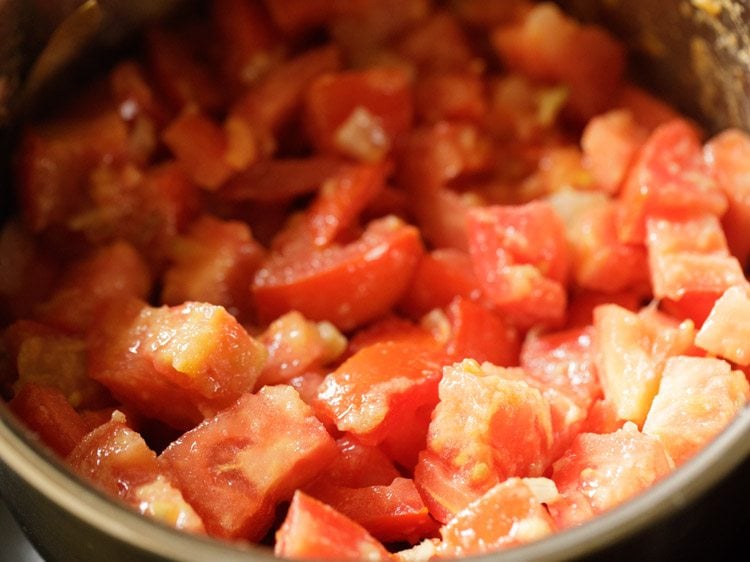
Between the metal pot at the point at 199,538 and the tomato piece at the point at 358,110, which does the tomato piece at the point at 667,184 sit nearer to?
the metal pot at the point at 199,538

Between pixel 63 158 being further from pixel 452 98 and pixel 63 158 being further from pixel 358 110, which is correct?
pixel 452 98

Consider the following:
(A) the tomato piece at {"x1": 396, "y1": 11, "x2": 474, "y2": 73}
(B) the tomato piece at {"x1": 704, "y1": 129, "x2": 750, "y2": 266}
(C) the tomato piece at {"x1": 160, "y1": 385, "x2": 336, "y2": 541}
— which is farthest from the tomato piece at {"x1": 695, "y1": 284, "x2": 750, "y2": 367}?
(A) the tomato piece at {"x1": 396, "y1": 11, "x2": 474, "y2": 73}

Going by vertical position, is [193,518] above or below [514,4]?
below

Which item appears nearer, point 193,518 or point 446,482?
point 193,518

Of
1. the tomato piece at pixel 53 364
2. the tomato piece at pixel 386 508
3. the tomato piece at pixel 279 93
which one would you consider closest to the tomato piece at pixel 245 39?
the tomato piece at pixel 279 93

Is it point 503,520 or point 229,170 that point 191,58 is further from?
point 503,520

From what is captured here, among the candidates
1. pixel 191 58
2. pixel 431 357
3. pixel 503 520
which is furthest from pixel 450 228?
pixel 503 520

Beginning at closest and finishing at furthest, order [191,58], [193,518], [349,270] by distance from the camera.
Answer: [193,518] → [349,270] → [191,58]
